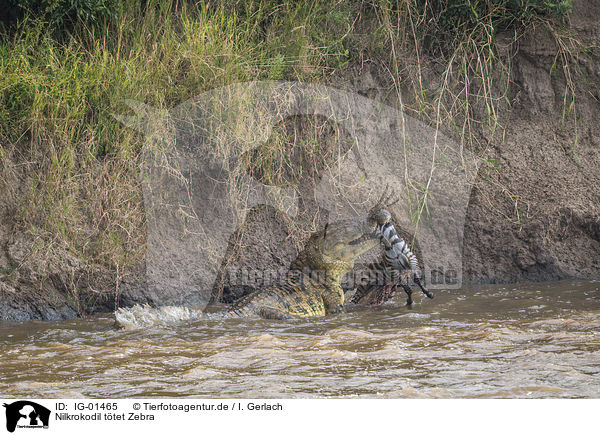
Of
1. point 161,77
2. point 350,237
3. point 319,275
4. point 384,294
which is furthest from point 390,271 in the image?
point 161,77

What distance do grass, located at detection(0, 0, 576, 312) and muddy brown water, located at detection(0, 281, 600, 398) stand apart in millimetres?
902

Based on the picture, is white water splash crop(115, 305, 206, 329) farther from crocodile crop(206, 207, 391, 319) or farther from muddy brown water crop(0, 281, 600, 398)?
crocodile crop(206, 207, 391, 319)

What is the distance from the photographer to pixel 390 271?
5238 millimetres

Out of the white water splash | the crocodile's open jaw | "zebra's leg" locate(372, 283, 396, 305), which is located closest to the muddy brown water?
the white water splash

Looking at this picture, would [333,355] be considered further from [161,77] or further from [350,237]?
[161,77]

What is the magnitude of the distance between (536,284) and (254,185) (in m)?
2.55
